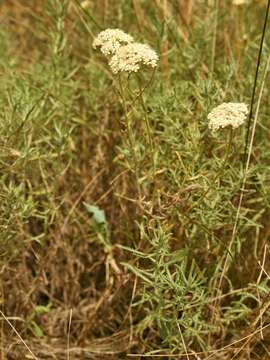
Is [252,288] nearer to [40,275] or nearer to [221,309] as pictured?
[221,309]

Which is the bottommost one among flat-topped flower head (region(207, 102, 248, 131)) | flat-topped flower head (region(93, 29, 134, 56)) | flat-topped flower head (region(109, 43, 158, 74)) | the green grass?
the green grass

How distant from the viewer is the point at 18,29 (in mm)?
3801

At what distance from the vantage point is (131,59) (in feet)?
6.22

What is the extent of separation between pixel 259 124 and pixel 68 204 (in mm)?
810

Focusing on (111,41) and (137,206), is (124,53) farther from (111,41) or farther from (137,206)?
(137,206)

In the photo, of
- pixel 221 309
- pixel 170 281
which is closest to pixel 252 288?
pixel 221 309

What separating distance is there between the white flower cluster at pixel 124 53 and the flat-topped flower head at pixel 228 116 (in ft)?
0.76

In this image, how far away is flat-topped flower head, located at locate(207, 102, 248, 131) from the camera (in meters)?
1.83

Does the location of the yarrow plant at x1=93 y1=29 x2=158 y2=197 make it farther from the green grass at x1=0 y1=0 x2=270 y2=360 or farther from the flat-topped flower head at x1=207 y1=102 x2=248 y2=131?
the flat-topped flower head at x1=207 y1=102 x2=248 y2=131

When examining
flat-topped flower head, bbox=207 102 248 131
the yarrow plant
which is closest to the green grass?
the yarrow plant

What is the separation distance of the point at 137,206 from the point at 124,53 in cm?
70

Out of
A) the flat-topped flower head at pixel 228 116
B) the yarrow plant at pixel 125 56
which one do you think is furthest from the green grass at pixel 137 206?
the flat-topped flower head at pixel 228 116

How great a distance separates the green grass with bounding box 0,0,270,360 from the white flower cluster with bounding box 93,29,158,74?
0.21 ft

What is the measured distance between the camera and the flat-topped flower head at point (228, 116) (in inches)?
72.0
